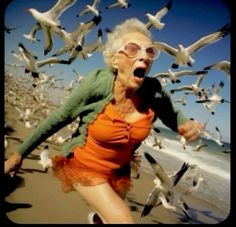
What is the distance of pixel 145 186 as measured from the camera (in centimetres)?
672

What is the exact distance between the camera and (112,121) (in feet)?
6.12

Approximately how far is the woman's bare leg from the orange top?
0.09 metres

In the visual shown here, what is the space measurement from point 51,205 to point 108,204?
2.14 metres

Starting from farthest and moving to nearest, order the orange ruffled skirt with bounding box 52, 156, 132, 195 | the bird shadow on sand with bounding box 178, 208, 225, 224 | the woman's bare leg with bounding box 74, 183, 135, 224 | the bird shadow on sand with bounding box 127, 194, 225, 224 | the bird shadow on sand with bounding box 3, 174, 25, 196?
the bird shadow on sand with bounding box 178, 208, 225, 224
the bird shadow on sand with bounding box 127, 194, 225, 224
the bird shadow on sand with bounding box 3, 174, 25, 196
the orange ruffled skirt with bounding box 52, 156, 132, 195
the woman's bare leg with bounding box 74, 183, 135, 224

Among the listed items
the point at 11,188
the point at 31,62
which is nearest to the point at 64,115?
the point at 11,188

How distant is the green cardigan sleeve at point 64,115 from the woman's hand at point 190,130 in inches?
16.7

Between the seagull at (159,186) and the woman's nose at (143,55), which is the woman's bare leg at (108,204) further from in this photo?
the seagull at (159,186)

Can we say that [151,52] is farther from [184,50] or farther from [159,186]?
[184,50]

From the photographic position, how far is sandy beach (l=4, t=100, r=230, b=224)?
3.56m

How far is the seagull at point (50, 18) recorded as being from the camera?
4.72 metres

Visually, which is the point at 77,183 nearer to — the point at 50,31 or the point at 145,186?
the point at 50,31

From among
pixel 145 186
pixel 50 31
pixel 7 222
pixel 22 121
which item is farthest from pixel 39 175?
pixel 22 121

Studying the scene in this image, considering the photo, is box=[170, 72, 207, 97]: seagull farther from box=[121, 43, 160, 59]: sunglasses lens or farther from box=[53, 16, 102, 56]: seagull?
box=[121, 43, 160, 59]: sunglasses lens

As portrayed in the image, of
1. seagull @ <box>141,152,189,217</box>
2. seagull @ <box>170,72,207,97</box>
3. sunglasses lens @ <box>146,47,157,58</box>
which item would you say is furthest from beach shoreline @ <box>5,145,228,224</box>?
seagull @ <box>170,72,207,97</box>
